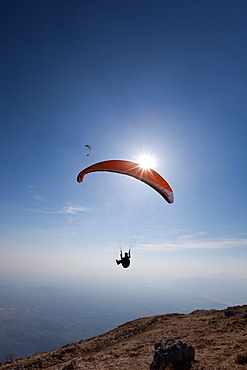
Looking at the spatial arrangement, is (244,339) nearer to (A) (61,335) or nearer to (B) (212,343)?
(B) (212,343)

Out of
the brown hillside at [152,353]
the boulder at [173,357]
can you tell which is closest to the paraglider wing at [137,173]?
the brown hillside at [152,353]

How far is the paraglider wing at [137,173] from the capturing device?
59.9 feet

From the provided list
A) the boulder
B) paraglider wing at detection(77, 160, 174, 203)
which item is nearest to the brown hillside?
the boulder

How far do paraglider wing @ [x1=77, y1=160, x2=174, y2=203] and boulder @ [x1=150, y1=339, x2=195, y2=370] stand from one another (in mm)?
11741

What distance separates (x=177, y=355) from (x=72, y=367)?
7.74 m

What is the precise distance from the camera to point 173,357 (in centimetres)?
861

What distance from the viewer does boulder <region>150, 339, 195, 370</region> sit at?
8416 mm

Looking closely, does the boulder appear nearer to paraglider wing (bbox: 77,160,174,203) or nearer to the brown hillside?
the brown hillside

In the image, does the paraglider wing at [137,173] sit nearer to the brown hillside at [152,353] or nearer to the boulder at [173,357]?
the brown hillside at [152,353]

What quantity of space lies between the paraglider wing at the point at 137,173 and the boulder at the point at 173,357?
11.7 metres

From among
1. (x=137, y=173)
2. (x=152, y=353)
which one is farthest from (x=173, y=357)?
(x=137, y=173)

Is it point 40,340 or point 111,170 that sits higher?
point 111,170

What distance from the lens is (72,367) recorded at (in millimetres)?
11820

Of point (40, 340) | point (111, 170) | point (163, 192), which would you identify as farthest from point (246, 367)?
point (40, 340)
